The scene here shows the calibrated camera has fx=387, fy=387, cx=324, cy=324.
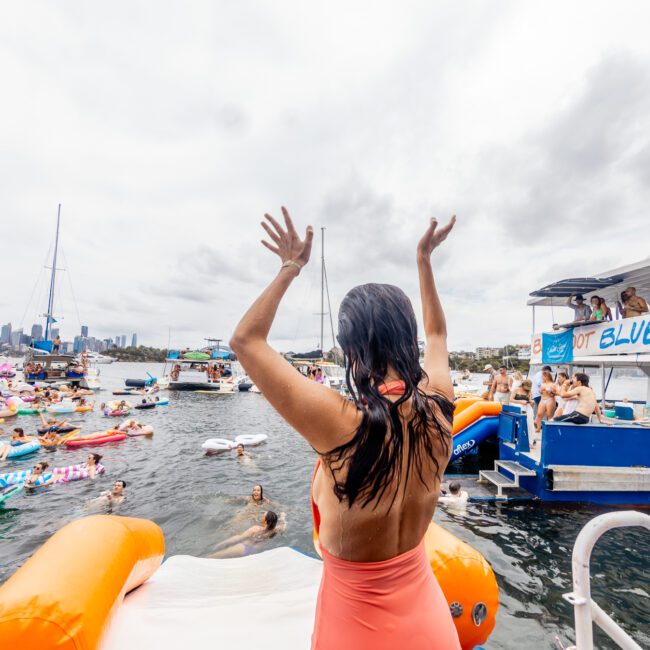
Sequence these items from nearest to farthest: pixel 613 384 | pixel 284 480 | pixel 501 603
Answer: pixel 501 603, pixel 284 480, pixel 613 384

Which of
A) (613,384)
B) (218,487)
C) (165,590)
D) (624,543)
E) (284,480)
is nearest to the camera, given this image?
(165,590)

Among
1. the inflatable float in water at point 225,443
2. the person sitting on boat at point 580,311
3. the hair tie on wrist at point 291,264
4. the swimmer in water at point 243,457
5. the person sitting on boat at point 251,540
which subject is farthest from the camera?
the inflatable float in water at point 225,443

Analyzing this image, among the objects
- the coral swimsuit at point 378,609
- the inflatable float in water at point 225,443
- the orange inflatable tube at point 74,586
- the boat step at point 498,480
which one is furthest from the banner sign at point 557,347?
the coral swimsuit at point 378,609

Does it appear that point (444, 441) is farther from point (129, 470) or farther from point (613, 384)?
point (613, 384)

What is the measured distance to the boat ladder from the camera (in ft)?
27.1

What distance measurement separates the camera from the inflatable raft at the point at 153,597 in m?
2.13

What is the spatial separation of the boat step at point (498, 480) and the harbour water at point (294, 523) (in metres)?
0.38

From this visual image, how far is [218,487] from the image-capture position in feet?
35.7

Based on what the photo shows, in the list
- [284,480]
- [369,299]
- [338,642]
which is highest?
[369,299]

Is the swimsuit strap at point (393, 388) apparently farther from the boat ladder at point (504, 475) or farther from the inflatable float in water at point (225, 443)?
the inflatable float in water at point (225, 443)

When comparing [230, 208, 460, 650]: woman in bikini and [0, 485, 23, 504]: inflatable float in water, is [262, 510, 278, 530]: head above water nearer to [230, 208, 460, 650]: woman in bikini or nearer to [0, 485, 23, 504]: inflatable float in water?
[0, 485, 23, 504]: inflatable float in water

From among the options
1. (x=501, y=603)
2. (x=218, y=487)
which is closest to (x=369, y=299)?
(x=501, y=603)

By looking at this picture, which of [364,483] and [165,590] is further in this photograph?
[165,590]

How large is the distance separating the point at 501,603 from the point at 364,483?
569 centimetres
